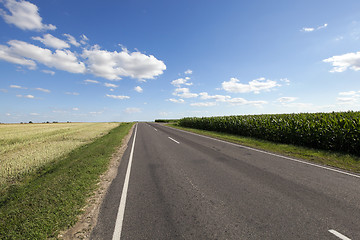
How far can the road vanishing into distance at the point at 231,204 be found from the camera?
2.80 meters

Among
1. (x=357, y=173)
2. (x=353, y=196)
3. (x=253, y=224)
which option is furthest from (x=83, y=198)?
(x=357, y=173)

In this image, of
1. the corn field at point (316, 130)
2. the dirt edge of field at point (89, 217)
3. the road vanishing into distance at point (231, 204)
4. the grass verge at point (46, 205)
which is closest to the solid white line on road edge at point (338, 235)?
the road vanishing into distance at point (231, 204)

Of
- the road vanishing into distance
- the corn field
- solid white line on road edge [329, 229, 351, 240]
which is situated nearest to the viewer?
solid white line on road edge [329, 229, 351, 240]

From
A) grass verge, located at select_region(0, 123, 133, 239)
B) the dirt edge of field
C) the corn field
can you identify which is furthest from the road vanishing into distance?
the corn field

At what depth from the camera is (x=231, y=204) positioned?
363 centimetres

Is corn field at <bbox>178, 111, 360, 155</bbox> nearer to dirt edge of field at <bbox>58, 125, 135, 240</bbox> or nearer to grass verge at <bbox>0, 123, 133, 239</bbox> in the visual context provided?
dirt edge of field at <bbox>58, 125, 135, 240</bbox>

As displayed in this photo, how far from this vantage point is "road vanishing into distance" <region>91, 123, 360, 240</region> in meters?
2.80

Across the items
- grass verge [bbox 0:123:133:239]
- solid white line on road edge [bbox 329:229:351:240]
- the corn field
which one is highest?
the corn field

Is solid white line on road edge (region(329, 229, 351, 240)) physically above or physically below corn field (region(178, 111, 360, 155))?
below

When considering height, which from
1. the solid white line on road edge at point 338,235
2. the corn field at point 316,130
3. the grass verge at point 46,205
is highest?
the corn field at point 316,130

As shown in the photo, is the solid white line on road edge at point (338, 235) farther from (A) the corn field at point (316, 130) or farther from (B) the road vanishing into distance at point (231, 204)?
(A) the corn field at point (316, 130)

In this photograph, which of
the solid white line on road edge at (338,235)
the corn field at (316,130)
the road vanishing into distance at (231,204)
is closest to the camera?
the solid white line on road edge at (338,235)

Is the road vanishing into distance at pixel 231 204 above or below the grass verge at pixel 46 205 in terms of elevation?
below

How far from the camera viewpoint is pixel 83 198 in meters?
4.01
